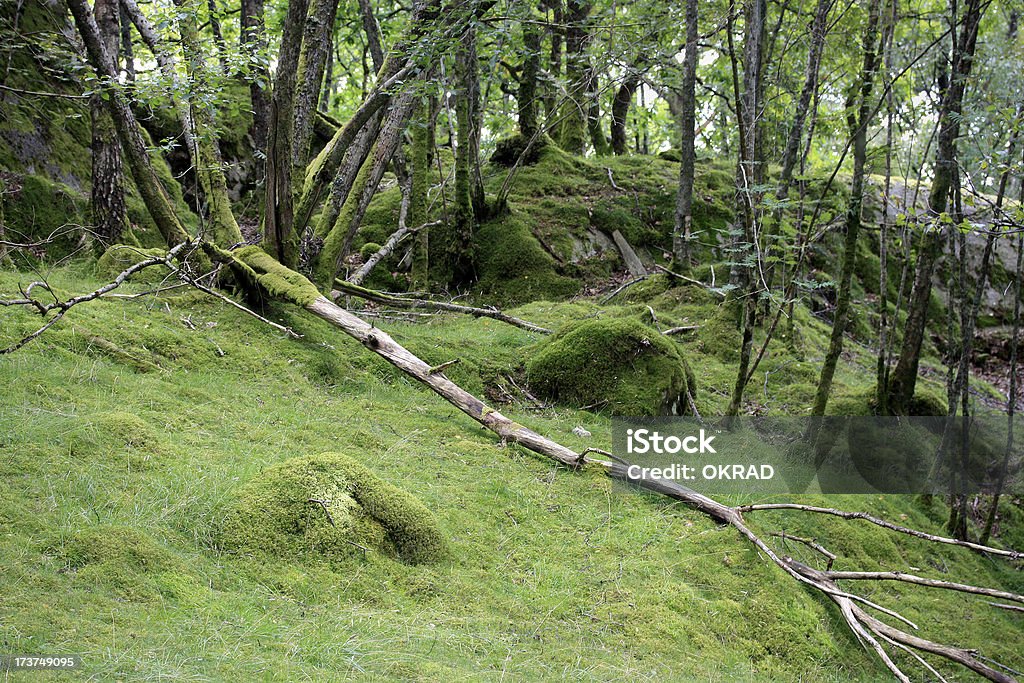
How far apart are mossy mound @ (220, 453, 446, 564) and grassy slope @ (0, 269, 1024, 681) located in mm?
104

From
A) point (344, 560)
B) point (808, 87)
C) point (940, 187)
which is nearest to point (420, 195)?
point (808, 87)

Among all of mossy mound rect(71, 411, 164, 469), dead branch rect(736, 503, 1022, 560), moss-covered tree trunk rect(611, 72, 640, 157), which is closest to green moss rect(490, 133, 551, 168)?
moss-covered tree trunk rect(611, 72, 640, 157)

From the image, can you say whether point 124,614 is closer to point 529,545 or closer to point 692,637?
point 529,545

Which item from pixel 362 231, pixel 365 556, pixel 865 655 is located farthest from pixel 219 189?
pixel 865 655

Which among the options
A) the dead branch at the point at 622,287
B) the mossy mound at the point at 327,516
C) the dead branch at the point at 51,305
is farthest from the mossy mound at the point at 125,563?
the dead branch at the point at 622,287

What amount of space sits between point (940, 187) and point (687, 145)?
4.31 metres

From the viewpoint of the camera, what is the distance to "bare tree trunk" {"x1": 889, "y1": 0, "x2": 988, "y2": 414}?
5.83 meters

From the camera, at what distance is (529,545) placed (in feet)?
14.3

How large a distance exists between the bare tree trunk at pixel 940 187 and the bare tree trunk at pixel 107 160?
7.91 m

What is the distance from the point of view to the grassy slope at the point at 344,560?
9.13 ft

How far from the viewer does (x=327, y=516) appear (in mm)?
3744

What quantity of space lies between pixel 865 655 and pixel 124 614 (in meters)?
4.07

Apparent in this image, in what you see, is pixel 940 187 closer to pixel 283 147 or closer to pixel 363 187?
pixel 363 187

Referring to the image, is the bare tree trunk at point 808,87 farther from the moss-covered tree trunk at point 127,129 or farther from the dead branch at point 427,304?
the moss-covered tree trunk at point 127,129
